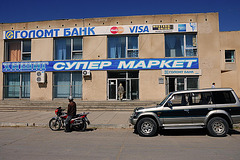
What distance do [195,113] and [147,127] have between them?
2003 mm

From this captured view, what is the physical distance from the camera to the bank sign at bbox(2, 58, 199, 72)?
16531mm

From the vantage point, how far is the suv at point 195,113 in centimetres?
691

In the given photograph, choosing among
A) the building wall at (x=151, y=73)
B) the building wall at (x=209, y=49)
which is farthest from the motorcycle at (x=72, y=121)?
the building wall at (x=209, y=49)

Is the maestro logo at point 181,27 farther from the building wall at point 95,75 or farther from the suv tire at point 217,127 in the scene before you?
the suv tire at point 217,127

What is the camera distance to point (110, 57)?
17672 millimetres

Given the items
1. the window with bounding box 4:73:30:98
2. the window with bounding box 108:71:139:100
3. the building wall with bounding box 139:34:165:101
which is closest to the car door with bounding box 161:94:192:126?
the building wall with bounding box 139:34:165:101

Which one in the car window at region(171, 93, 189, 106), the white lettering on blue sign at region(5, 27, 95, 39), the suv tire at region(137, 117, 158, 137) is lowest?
the suv tire at region(137, 117, 158, 137)

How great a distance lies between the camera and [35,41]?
18344 millimetres

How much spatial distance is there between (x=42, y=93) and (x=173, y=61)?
43.9ft

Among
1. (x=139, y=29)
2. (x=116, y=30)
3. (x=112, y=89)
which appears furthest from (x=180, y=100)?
(x=116, y=30)

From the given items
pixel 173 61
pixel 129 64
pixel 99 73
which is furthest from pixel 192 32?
pixel 99 73

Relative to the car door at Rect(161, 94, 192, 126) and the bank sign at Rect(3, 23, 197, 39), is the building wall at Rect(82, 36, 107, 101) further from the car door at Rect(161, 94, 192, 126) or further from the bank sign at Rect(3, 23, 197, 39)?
the car door at Rect(161, 94, 192, 126)

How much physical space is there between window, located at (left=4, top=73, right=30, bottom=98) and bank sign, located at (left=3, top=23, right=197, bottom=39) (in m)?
4.13

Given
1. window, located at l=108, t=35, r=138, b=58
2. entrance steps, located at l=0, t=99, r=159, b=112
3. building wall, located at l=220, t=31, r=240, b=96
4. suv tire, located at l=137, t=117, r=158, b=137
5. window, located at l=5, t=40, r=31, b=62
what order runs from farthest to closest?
building wall, located at l=220, t=31, r=240, b=96 < window, located at l=5, t=40, r=31, b=62 < window, located at l=108, t=35, r=138, b=58 < entrance steps, located at l=0, t=99, r=159, b=112 < suv tire, located at l=137, t=117, r=158, b=137
